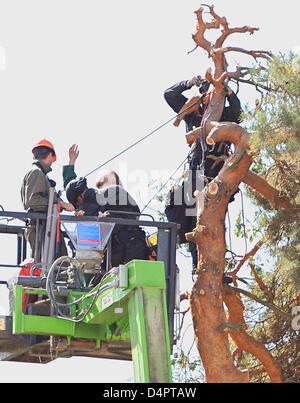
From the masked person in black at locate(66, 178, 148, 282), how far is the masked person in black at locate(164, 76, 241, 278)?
1.87m

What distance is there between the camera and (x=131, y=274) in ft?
30.8

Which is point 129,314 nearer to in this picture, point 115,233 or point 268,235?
point 115,233

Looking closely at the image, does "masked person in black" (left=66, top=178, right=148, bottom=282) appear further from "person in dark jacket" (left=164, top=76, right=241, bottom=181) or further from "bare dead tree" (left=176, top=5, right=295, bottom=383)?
"person in dark jacket" (left=164, top=76, right=241, bottom=181)

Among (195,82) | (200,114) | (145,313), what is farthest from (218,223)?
(145,313)

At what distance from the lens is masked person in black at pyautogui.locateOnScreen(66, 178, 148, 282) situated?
11.2 meters

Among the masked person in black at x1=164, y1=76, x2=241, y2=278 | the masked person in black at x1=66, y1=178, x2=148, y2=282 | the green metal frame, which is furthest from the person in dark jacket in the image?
the green metal frame

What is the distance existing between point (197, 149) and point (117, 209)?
2421 mm

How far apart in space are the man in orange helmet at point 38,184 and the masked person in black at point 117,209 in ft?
0.75

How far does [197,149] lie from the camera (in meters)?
13.6
